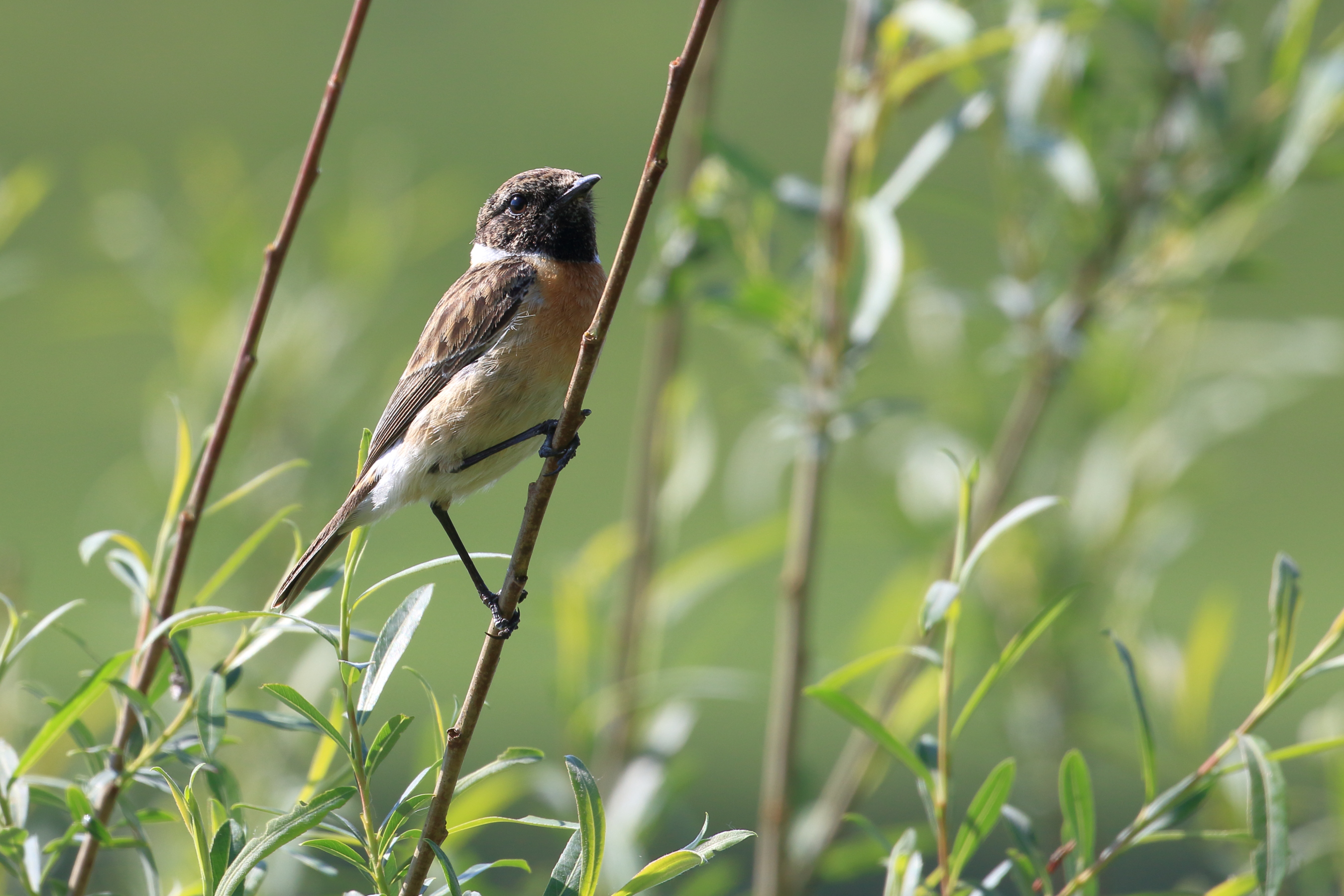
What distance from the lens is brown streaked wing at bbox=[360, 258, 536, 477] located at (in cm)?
213

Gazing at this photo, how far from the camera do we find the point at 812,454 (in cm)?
178

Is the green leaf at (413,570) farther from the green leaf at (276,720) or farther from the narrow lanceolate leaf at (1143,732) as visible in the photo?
the narrow lanceolate leaf at (1143,732)

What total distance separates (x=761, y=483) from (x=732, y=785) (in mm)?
2618

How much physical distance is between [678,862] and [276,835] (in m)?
0.29

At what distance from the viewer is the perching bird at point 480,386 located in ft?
6.73

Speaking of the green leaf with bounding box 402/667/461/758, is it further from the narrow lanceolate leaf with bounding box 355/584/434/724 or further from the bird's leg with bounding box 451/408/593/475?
the bird's leg with bounding box 451/408/593/475

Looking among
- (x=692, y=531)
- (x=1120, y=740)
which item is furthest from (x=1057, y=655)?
(x=692, y=531)

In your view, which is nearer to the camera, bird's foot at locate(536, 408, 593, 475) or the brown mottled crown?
bird's foot at locate(536, 408, 593, 475)

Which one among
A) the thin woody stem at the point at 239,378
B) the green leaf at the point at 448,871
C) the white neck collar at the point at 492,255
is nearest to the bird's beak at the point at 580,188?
the white neck collar at the point at 492,255

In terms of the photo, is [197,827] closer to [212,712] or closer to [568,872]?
[212,712]

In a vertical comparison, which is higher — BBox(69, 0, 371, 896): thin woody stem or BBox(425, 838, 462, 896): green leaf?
BBox(69, 0, 371, 896): thin woody stem

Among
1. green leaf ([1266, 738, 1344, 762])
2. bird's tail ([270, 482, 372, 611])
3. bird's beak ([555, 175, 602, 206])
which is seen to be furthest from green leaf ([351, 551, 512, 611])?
bird's beak ([555, 175, 602, 206])

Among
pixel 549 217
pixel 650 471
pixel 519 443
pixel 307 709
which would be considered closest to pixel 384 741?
pixel 307 709

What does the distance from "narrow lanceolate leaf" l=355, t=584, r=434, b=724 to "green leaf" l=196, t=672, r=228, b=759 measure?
0.13 metres
